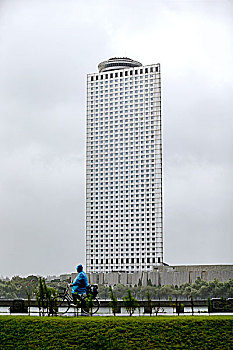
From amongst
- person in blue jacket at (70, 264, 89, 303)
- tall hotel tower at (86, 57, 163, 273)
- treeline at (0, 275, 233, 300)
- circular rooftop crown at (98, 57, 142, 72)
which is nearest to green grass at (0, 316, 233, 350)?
person in blue jacket at (70, 264, 89, 303)

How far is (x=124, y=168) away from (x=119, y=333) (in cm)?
3685

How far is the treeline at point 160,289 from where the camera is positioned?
29.6 m

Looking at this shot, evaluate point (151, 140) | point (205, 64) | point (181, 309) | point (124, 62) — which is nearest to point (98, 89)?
point (124, 62)

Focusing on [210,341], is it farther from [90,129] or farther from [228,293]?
[90,129]

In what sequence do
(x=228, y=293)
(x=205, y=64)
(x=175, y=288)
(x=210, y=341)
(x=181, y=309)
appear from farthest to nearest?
(x=205, y=64) < (x=175, y=288) < (x=228, y=293) < (x=181, y=309) < (x=210, y=341)

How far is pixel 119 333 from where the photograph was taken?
19.1ft

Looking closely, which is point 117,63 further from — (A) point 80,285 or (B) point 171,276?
(A) point 80,285

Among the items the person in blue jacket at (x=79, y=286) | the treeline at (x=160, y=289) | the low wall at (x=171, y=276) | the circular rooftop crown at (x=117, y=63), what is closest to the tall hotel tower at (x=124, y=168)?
the circular rooftop crown at (x=117, y=63)

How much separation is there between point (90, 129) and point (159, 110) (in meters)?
5.85

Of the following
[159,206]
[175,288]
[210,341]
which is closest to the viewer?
[210,341]

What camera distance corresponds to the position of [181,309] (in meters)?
7.68

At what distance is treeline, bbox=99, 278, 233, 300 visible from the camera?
29531mm

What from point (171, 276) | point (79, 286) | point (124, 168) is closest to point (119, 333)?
point (79, 286)

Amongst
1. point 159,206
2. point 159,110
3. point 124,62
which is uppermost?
point 124,62
